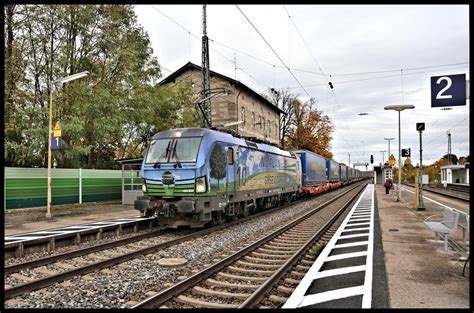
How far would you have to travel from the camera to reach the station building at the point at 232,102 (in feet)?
123

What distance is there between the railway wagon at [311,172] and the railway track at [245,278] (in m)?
16.9

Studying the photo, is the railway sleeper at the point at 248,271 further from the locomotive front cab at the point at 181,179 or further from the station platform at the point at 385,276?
the locomotive front cab at the point at 181,179

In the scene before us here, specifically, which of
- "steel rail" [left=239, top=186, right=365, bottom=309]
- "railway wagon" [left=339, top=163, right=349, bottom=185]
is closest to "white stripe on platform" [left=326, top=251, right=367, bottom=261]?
"steel rail" [left=239, top=186, right=365, bottom=309]

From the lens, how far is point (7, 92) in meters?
16.3

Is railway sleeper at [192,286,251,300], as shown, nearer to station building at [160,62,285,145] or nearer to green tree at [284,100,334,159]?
station building at [160,62,285,145]

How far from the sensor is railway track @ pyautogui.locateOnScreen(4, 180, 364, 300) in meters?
6.39

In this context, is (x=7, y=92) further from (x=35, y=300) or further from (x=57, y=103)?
(x=35, y=300)

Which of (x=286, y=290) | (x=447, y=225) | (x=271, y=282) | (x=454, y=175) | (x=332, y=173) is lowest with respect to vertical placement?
(x=286, y=290)

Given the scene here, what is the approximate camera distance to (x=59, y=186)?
18.6m

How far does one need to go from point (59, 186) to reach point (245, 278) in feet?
48.1

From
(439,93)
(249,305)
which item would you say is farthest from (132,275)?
(439,93)

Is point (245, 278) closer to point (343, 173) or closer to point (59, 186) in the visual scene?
point (59, 186)

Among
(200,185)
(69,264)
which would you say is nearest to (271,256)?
(200,185)

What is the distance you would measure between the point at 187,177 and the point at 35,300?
5.80 m
